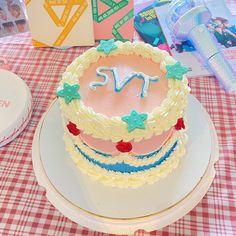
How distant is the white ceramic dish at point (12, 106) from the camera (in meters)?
0.99

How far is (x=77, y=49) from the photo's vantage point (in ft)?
4.15

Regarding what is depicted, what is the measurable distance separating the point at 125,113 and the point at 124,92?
6 cm

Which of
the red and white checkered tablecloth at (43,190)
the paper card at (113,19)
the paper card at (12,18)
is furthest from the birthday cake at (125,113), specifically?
the paper card at (12,18)

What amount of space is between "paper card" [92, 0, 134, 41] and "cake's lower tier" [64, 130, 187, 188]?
1.52ft

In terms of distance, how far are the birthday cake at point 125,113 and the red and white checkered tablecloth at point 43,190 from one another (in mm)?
119

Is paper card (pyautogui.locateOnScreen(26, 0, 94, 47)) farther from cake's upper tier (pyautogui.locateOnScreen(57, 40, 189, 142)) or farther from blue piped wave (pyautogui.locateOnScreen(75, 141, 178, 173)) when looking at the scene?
blue piped wave (pyautogui.locateOnScreen(75, 141, 178, 173))

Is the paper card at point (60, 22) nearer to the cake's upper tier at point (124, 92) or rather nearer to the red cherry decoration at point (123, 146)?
the cake's upper tier at point (124, 92)

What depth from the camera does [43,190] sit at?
921 mm

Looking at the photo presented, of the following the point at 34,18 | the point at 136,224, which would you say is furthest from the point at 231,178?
the point at 34,18

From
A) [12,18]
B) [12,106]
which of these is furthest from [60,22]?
[12,106]

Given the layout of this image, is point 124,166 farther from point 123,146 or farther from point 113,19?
point 113,19

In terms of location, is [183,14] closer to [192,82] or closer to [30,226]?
[192,82]

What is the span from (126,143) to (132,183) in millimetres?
120

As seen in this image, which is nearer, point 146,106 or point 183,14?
point 146,106
